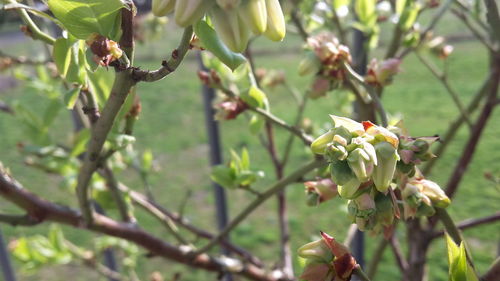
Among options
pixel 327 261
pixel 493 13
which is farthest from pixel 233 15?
pixel 493 13

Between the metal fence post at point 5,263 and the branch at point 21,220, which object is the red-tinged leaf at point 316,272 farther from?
the metal fence post at point 5,263

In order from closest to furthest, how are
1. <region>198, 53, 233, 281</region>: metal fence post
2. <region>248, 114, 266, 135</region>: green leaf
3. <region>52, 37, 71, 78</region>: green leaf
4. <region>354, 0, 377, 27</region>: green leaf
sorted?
<region>52, 37, 71, 78</region>: green leaf, <region>248, 114, 266, 135</region>: green leaf, <region>354, 0, 377, 27</region>: green leaf, <region>198, 53, 233, 281</region>: metal fence post

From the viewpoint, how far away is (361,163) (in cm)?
32

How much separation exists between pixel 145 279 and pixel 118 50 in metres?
1.71

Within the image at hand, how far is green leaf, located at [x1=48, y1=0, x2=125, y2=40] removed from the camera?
12.1 inches

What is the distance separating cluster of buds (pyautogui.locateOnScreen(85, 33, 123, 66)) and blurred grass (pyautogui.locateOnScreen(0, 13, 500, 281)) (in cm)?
67

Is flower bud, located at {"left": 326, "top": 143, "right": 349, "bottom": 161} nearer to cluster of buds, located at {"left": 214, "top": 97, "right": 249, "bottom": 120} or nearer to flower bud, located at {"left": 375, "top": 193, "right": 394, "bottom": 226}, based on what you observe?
flower bud, located at {"left": 375, "top": 193, "right": 394, "bottom": 226}

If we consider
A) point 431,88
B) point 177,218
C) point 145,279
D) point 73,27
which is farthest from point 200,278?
point 431,88

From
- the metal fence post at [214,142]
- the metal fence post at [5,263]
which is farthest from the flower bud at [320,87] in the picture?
the metal fence post at [5,263]

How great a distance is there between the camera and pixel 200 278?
74.5 inches

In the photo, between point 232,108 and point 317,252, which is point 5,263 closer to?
point 232,108

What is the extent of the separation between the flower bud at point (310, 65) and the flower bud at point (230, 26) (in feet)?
0.83

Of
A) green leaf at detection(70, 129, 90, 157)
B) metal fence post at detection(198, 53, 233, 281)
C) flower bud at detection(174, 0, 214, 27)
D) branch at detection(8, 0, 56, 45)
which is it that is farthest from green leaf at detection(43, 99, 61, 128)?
flower bud at detection(174, 0, 214, 27)

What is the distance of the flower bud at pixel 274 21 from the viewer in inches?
11.3
